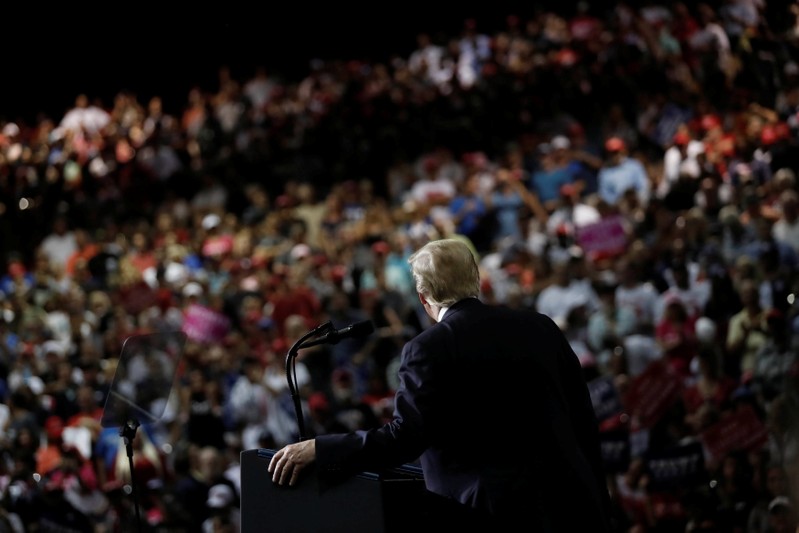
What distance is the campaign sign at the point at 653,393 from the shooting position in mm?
8234

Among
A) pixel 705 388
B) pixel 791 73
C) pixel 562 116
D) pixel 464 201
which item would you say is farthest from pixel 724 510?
pixel 562 116

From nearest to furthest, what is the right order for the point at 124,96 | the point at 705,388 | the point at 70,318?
1. the point at 705,388
2. the point at 70,318
3. the point at 124,96

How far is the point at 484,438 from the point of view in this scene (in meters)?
3.61

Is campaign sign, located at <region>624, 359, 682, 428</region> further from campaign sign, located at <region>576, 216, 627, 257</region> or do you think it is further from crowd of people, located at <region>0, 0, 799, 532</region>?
campaign sign, located at <region>576, 216, 627, 257</region>

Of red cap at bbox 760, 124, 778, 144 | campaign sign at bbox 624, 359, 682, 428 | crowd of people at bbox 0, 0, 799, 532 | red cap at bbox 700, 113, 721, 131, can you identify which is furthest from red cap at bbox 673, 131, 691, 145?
campaign sign at bbox 624, 359, 682, 428

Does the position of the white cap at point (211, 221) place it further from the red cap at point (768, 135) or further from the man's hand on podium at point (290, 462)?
the man's hand on podium at point (290, 462)

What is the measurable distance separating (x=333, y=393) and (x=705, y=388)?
10.3ft

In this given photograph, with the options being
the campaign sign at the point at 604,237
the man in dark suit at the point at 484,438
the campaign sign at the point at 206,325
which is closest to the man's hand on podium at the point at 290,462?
the man in dark suit at the point at 484,438

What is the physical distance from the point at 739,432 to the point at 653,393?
30.3 inches

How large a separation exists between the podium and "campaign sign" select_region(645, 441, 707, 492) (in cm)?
419

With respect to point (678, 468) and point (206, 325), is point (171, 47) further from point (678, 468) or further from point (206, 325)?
→ point (678, 468)

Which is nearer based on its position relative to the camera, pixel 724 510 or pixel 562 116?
pixel 724 510

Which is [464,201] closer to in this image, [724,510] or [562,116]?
[562,116]

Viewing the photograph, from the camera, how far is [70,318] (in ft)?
42.8
